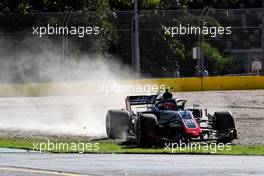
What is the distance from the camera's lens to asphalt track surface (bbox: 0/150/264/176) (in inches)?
446

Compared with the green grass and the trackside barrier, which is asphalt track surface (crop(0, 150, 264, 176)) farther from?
the trackside barrier

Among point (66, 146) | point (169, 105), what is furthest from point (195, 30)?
point (66, 146)

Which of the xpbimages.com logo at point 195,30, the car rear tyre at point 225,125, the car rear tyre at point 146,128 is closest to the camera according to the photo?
the car rear tyre at point 146,128

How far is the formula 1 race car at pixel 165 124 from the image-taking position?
16609 mm

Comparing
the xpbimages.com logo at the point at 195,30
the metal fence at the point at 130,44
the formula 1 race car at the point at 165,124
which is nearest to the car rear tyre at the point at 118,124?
the formula 1 race car at the point at 165,124

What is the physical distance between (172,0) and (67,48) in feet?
84.9

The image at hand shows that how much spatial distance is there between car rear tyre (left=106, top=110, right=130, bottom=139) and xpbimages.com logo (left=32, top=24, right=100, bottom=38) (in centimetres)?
1617

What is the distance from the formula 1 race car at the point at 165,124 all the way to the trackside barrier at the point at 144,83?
12969 mm

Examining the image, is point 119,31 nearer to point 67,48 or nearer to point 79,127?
point 67,48

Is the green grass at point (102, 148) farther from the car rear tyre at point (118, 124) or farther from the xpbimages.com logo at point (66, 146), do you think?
the car rear tyre at point (118, 124)

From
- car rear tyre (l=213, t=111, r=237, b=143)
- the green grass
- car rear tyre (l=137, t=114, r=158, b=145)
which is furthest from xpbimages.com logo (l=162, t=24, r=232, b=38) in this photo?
car rear tyre (l=137, t=114, r=158, b=145)

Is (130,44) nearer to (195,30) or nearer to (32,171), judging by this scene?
(195,30)

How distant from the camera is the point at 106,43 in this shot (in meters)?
35.0

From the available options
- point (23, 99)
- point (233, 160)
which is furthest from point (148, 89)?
point (233, 160)
